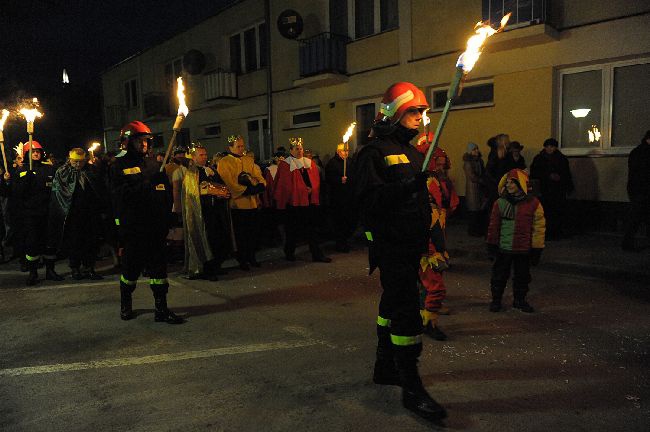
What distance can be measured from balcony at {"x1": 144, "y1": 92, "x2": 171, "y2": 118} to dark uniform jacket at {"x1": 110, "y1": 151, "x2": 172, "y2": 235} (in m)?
20.6

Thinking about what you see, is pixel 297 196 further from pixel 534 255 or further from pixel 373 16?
pixel 373 16

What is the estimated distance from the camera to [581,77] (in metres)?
10.6

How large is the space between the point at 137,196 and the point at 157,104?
20842 millimetres

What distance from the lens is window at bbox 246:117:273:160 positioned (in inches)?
758

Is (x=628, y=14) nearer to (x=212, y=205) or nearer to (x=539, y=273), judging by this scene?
(x=539, y=273)

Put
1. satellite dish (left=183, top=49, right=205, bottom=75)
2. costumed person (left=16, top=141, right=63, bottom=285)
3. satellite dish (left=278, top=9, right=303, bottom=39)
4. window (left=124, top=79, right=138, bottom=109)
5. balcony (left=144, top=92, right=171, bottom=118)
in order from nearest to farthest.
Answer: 1. costumed person (left=16, top=141, right=63, bottom=285)
2. satellite dish (left=278, top=9, right=303, bottom=39)
3. satellite dish (left=183, top=49, right=205, bottom=75)
4. balcony (left=144, top=92, right=171, bottom=118)
5. window (left=124, top=79, right=138, bottom=109)

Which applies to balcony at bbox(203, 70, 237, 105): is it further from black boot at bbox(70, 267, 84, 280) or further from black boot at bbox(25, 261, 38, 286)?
black boot at bbox(25, 261, 38, 286)

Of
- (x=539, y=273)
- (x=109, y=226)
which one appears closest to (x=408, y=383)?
(x=539, y=273)

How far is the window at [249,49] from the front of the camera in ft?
63.0

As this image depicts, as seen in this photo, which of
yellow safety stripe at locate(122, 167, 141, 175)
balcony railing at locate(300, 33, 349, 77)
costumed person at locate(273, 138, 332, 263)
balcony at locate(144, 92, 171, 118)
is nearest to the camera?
yellow safety stripe at locate(122, 167, 141, 175)

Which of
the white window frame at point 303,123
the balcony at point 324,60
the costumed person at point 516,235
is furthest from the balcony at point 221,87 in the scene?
the costumed person at point 516,235

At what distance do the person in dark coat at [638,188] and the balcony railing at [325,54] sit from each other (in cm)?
869

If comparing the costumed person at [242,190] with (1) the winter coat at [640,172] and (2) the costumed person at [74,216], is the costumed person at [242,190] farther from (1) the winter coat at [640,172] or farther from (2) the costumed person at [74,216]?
(1) the winter coat at [640,172]

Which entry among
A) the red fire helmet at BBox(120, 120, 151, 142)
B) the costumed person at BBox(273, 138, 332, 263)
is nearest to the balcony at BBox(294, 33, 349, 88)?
the costumed person at BBox(273, 138, 332, 263)
